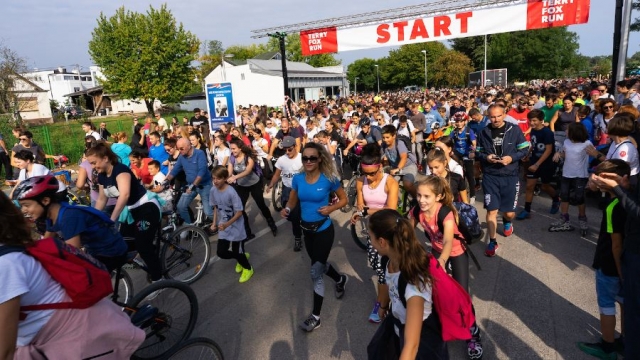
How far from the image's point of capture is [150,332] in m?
3.25

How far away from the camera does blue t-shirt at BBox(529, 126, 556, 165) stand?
22.2 ft

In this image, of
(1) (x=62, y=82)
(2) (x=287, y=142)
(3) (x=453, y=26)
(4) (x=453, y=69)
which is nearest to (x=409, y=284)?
(2) (x=287, y=142)

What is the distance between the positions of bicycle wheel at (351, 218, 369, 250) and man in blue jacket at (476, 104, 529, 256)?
5.56ft

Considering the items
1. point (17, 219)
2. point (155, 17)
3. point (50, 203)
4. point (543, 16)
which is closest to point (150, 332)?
point (50, 203)

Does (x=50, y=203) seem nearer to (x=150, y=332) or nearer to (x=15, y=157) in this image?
(x=150, y=332)

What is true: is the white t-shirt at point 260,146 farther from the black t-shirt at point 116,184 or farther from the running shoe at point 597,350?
the running shoe at point 597,350

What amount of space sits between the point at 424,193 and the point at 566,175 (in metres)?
3.93

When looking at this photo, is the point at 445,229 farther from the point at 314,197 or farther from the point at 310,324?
the point at 310,324

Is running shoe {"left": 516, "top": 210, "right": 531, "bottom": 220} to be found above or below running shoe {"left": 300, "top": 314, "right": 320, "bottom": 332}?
above

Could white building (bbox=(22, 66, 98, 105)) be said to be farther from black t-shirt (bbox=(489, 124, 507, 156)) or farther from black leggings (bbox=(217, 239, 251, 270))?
black t-shirt (bbox=(489, 124, 507, 156))

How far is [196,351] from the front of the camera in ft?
10.0

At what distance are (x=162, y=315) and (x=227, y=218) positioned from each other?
1898 mm

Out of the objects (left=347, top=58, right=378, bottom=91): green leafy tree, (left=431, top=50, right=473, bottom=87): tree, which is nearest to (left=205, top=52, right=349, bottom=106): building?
(left=431, top=50, right=473, bottom=87): tree

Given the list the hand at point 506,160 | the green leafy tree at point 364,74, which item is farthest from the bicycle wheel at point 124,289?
the green leafy tree at point 364,74
